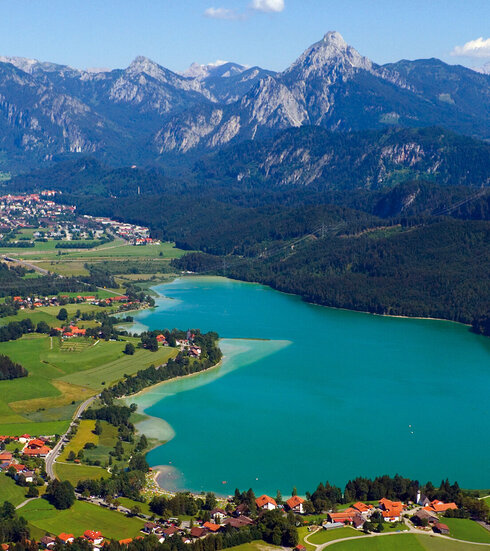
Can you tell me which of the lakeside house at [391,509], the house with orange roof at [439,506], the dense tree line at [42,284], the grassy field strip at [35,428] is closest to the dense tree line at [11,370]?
the grassy field strip at [35,428]

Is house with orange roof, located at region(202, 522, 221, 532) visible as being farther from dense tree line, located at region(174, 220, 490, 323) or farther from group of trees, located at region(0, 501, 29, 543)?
dense tree line, located at region(174, 220, 490, 323)

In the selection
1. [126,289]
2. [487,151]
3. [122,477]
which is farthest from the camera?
[487,151]

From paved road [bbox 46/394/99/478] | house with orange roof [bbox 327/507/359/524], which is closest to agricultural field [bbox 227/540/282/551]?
house with orange roof [bbox 327/507/359/524]

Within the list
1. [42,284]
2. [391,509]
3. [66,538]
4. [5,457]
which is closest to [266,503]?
[391,509]

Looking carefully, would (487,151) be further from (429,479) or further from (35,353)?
(429,479)

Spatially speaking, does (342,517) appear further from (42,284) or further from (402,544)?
(42,284)

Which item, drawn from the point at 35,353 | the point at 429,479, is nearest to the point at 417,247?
the point at 35,353

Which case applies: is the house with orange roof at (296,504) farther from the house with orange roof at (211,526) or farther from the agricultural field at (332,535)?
the house with orange roof at (211,526)
